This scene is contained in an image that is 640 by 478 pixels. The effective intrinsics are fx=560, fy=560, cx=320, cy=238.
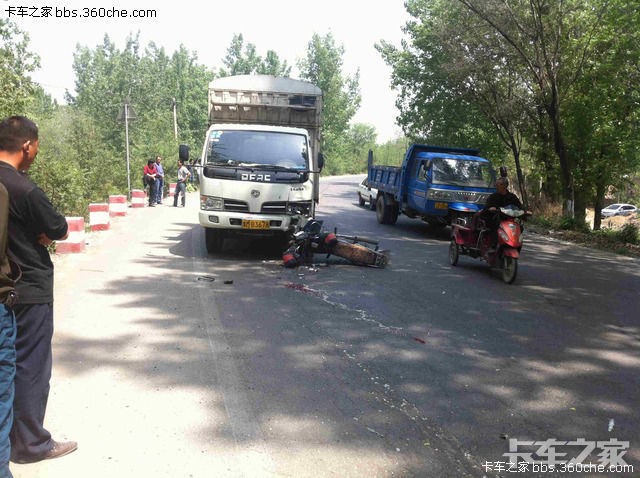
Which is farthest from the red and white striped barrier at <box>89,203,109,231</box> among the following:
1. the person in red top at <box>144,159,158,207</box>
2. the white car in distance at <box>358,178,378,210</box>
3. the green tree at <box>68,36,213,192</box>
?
the green tree at <box>68,36,213,192</box>

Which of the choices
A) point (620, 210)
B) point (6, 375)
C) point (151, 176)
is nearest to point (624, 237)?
point (151, 176)

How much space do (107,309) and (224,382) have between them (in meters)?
2.85

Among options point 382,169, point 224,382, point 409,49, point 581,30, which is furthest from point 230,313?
point 409,49

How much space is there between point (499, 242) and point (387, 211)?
27.0 feet

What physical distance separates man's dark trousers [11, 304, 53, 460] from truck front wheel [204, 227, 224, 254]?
7309 mm

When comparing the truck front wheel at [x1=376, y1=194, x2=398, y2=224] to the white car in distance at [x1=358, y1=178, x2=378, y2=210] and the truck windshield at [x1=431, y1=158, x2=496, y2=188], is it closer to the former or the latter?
the truck windshield at [x1=431, y1=158, x2=496, y2=188]

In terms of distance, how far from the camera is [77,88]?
8312 cm

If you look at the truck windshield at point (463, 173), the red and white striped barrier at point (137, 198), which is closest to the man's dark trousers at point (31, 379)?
the truck windshield at point (463, 173)

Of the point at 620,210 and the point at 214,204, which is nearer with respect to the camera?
the point at 214,204

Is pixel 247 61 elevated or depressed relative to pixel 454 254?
elevated

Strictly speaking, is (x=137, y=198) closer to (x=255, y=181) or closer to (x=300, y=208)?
(x=255, y=181)

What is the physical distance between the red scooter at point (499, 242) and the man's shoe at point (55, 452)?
7190mm

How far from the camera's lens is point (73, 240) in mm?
10547

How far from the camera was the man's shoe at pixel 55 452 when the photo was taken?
3297mm
